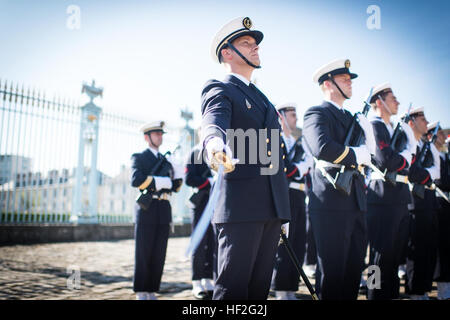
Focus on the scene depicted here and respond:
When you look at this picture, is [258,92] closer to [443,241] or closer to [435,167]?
[435,167]

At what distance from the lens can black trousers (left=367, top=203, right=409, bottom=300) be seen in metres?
3.79

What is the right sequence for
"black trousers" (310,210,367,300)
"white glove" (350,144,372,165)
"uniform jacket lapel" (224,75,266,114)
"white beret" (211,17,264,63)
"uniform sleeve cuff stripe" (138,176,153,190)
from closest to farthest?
"uniform jacket lapel" (224,75,266,114) → "white beret" (211,17,264,63) → "black trousers" (310,210,367,300) → "white glove" (350,144,372,165) → "uniform sleeve cuff stripe" (138,176,153,190)

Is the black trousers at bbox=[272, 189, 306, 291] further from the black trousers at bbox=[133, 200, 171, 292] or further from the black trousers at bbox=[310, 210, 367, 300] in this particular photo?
the black trousers at bbox=[133, 200, 171, 292]

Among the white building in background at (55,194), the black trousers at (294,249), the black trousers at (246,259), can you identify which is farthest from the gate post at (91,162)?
the black trousers at (246,259)

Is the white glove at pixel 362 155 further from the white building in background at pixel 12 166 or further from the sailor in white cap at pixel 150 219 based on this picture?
the white building in background at pixel 12 166

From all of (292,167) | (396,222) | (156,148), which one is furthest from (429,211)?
(156,148)

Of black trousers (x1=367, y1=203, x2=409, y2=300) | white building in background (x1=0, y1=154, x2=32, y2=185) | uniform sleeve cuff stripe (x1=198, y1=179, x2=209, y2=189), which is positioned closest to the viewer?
black trousers (x1=367, y1=203, x2=409, y2=300)

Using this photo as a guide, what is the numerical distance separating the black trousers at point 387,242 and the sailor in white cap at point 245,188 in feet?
6.76

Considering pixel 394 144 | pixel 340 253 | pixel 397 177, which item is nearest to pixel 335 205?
pixel 340 253

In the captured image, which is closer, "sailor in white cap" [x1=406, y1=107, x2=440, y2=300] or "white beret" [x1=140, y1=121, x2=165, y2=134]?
"sailor in white cap" [x1=406, y1=107, x2=440, y2=300]

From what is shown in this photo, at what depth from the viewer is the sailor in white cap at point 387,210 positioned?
3.82 metres

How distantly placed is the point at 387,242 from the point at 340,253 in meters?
1.00

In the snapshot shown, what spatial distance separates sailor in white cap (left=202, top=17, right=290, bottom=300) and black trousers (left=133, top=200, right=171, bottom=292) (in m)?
2.45

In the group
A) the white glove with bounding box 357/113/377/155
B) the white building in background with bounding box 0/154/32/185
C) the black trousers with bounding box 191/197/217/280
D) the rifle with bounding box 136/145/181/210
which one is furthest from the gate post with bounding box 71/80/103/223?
the white glove with bounding box 357/113/377/155
